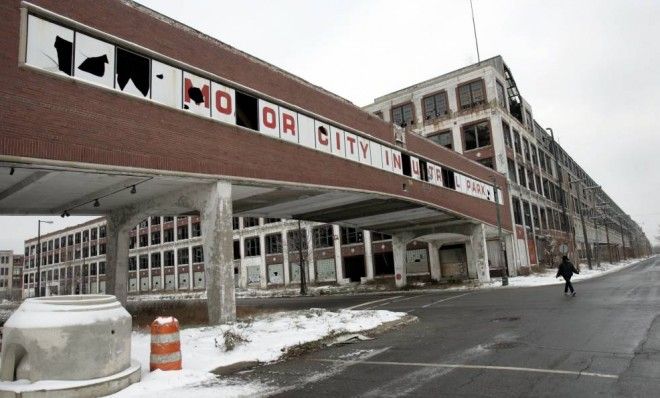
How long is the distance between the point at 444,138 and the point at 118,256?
34957mm

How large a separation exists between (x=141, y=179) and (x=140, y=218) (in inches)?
191

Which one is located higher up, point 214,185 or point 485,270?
point 214,185

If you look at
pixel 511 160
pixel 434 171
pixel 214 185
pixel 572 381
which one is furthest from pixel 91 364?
pixel 511 160

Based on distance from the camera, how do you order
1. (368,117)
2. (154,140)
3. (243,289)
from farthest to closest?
(243,289)
(368,117)
(154,140)

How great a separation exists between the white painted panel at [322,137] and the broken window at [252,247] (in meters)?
38.7

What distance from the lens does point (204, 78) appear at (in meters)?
15.6

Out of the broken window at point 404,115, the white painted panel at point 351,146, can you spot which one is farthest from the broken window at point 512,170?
the white painted panel at point 351,146

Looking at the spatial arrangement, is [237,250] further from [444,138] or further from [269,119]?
[269,119]

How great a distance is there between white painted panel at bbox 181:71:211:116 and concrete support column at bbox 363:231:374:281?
111 feet

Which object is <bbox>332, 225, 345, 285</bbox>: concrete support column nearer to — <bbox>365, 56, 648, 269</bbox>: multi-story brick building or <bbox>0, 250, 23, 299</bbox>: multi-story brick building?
<bbox>365, 56, 648, 269</bbox>: multi-story brick building

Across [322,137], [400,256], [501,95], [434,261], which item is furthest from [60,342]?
[501,95]

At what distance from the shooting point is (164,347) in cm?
771

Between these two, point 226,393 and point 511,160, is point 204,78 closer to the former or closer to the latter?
point 226,393

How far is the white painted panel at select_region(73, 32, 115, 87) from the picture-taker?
1227 centimetres
